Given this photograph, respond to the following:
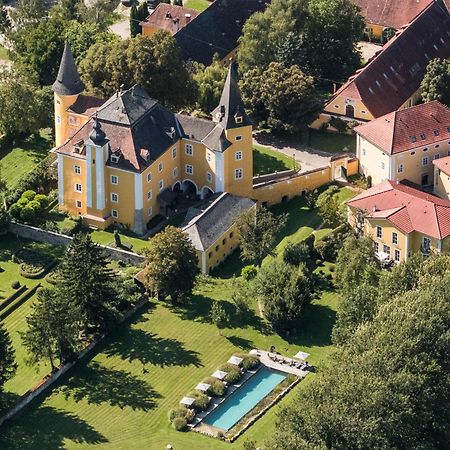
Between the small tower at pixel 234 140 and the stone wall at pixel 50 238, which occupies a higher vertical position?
the small tower at pixel 234 140

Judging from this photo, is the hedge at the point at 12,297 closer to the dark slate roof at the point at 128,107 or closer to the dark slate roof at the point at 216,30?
the dark slate roof at the point at 128,107

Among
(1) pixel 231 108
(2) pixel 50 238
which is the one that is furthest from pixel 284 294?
(2) pixel 50 238

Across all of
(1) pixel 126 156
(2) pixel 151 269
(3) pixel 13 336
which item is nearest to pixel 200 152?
(1) pixel 126 156

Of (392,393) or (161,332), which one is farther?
(161,332)

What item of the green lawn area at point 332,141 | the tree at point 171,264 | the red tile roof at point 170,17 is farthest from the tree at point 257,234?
the red tile roof at point 170,17

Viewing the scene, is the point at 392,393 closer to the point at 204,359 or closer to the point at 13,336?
the point at 204,359

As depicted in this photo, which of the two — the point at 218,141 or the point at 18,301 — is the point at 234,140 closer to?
the point at 218,141
